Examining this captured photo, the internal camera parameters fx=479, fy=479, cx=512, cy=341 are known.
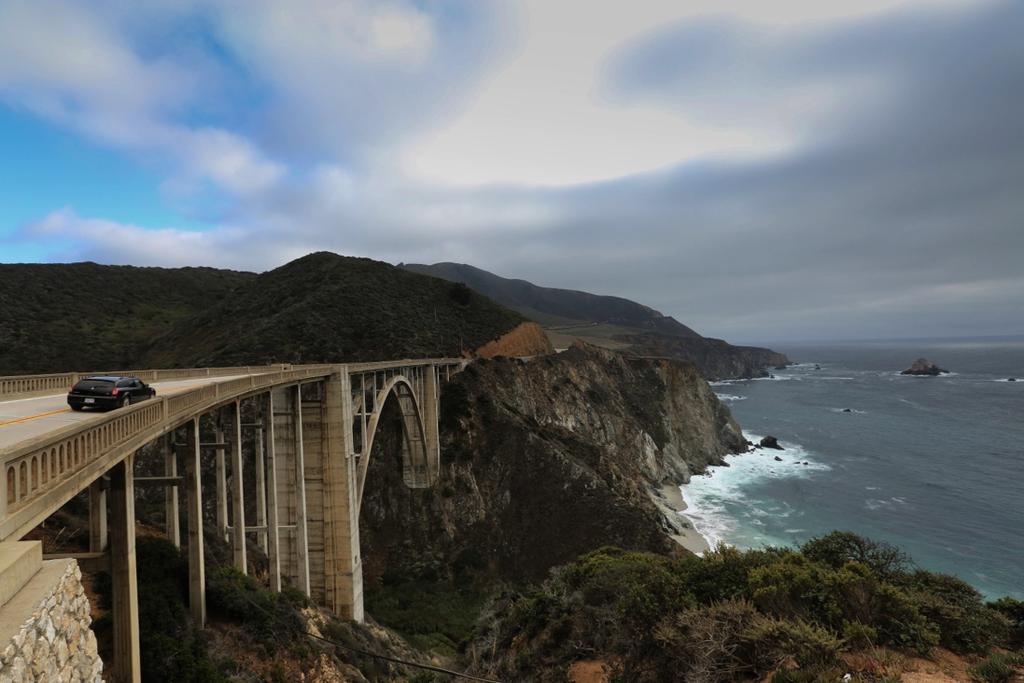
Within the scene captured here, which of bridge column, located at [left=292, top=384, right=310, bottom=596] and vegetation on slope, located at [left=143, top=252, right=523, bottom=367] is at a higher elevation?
vegetation on slope, located at [left=143, top=252, right=523, bottom=367]

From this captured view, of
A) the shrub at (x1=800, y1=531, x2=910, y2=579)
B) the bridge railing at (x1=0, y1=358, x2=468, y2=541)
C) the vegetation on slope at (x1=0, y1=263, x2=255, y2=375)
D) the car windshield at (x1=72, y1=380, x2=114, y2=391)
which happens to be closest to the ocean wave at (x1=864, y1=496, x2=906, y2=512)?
the shrub at (x1=800, y1=531, x2=910, y2=579)

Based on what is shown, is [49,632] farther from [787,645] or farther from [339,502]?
[339,502]

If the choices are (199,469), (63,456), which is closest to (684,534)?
(199,469)

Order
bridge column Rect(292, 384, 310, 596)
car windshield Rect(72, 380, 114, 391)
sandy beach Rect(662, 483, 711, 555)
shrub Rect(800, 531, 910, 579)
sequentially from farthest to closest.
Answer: sandy beach Rect(662, 483, 711, 555)
bridge column Rect(292, 384, 310, 596)
shrub Rect(800, 531, 910, 579)
car windshield Rect(72, 380, 114, 391)

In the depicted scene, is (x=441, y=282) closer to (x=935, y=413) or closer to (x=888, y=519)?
(x=888, y=519)

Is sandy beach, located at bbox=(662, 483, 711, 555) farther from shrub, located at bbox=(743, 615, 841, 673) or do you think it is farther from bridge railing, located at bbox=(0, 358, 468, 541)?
bridge railing, located at bbox=(0, 358, 468, 541)

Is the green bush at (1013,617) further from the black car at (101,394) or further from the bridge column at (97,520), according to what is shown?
the black car at (101,394)
